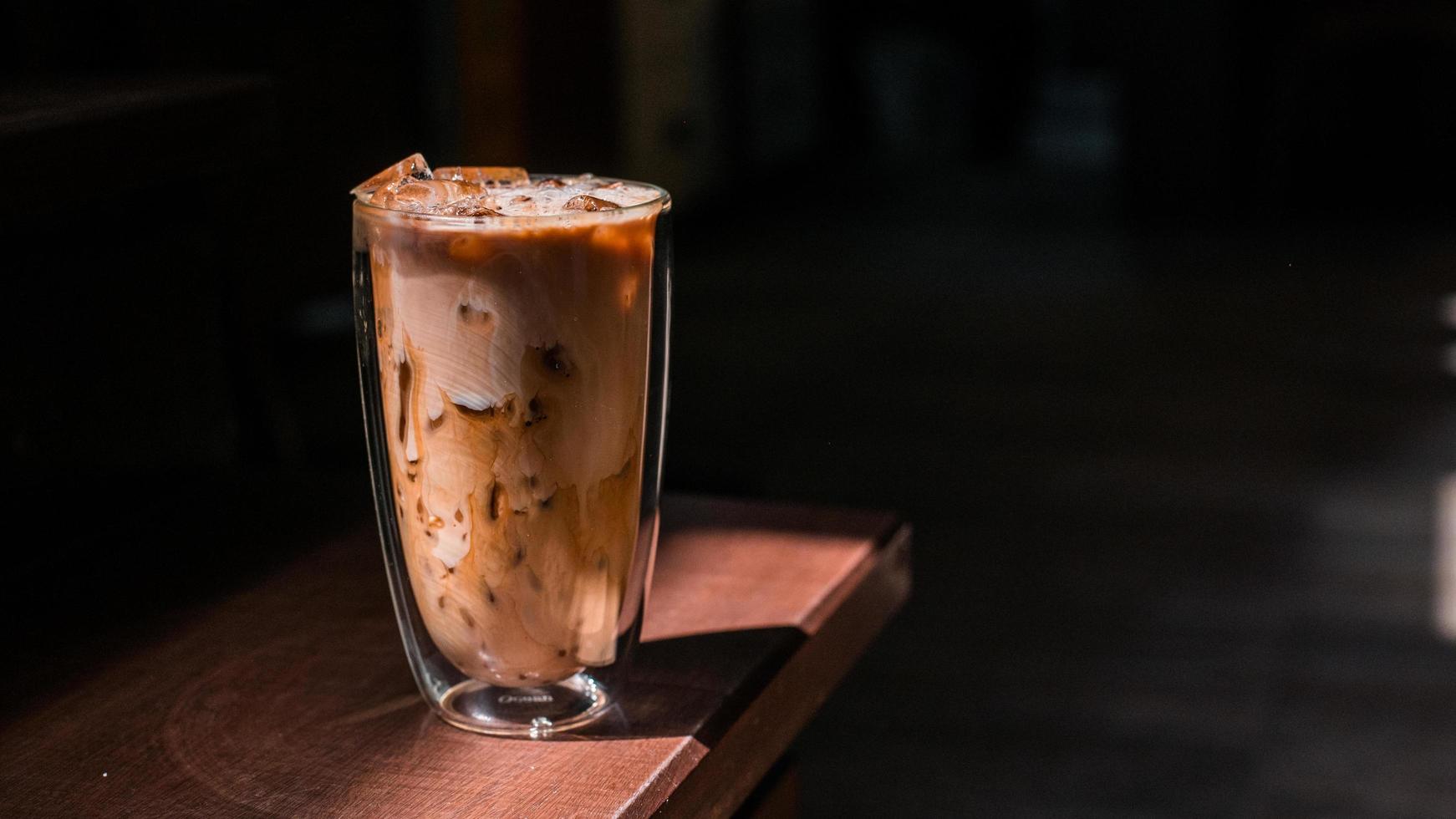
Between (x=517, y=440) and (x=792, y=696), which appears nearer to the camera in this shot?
(x=517, y=440)

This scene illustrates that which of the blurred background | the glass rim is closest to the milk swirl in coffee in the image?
the glass rim

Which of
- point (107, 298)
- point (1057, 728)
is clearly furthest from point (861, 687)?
point (107, 298)

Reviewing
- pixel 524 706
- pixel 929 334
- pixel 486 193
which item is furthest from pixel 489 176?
pixel 929 334

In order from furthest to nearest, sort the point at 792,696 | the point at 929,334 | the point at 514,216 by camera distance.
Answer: the point at 929,334
the point at 792,696
the point at 514,216

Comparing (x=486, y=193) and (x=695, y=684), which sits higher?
(x=486, y=193)

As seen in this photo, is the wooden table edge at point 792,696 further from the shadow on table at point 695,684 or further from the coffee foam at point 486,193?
the coffee foam at point 486,193

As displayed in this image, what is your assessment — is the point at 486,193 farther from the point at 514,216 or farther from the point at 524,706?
the point at 524,706
